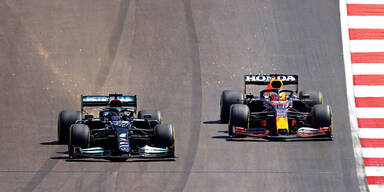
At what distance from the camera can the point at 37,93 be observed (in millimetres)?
35094

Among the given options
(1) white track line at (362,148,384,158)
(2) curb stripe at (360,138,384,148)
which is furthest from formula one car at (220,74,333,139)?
(2) curb stripe at (360,138,384,148)

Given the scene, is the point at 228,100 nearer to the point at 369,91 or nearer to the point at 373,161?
the point at 373,161

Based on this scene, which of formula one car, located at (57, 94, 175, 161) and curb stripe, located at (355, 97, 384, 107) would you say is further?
curb stripe, located at (355, 97, 384, 107)

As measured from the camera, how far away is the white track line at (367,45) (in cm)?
3778

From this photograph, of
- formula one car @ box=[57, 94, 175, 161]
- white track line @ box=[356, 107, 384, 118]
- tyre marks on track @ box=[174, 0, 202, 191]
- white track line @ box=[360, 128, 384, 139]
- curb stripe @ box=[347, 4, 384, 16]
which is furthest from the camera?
curb stripe @ box=[347, 4, 384, 16]

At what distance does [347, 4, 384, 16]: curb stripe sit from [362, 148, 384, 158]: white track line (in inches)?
429

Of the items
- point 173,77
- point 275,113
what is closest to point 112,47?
point 173,77

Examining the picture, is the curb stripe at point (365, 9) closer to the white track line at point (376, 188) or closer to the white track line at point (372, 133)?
the white track line at point (372, 133)

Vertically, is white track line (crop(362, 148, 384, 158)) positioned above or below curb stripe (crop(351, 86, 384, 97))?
below

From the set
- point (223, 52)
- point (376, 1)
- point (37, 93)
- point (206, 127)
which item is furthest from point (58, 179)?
point (376, 1)

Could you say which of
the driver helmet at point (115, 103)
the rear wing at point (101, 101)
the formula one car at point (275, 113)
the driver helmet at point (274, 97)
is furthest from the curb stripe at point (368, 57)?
the driver helmet at point (115, 103)

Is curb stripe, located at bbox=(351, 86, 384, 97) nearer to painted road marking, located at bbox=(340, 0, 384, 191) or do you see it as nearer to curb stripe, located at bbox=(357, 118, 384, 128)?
painted road marking, located at bbox=(340, 0, 384, 191)

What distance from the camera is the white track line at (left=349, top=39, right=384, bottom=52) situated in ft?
124

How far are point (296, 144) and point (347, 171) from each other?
9.12ft
